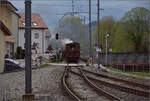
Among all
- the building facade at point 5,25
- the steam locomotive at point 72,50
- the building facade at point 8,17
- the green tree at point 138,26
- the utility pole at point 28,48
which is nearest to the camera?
the utility pole at point 28,48

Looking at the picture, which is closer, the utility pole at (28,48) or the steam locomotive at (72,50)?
the utility pole at (28,48)

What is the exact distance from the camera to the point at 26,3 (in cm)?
887

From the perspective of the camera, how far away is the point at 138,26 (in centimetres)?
3130

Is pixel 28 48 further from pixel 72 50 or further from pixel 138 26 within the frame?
pixel 72 50

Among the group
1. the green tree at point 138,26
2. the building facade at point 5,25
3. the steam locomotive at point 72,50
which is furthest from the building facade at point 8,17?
the green tree at point 138,26

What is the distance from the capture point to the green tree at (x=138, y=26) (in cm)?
2633

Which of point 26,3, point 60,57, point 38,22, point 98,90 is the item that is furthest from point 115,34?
point 26,3

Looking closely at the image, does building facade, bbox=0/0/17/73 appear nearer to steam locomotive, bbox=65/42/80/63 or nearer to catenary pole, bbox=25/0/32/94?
steam locomotive, bbox=65/42/80/63

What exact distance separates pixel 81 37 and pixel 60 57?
10546 mm

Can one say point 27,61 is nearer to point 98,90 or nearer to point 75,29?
point 98,90

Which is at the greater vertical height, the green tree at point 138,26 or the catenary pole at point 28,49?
the green tree at point 138,26

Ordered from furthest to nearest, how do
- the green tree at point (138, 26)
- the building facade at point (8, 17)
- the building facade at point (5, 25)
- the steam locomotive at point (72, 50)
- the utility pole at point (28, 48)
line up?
1. the steam locomotive at point (72, 50)
2. the building facade at point (8, 17)
3. the green tree at point (138, 26)
4. the building facade at point (5, 25)
5. the utility pole at point (28, 48)

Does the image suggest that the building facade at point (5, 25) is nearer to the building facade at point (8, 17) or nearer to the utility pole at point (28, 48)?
the building facade at point (8, 17)

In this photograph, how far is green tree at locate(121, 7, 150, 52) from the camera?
26.3 metres
